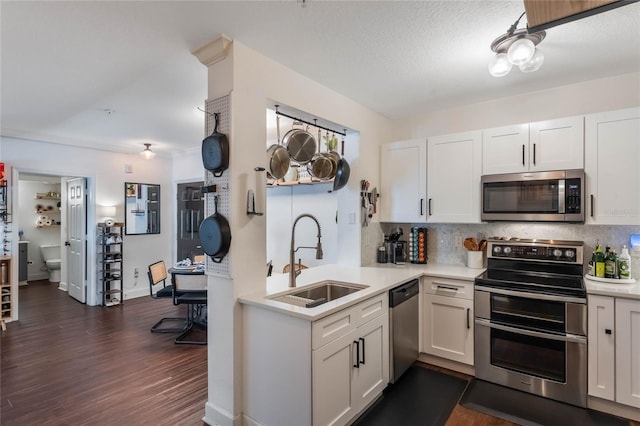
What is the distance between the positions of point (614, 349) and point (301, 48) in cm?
292

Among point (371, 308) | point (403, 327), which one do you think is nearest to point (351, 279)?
point (371, 308)

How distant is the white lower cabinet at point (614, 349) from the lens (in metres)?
2.16

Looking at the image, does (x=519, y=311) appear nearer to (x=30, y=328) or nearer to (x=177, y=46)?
(x=177, y=46)

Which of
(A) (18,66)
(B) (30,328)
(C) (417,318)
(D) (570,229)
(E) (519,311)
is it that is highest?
(A) (18,66)

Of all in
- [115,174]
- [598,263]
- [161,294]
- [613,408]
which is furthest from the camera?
[115,174]

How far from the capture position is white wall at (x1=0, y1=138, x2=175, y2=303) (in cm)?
447

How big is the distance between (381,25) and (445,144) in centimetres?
158

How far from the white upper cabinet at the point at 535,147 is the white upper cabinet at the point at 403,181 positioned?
59cm

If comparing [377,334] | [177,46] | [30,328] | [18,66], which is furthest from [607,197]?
[30,328]

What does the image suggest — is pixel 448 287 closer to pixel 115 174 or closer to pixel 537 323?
pixel 537 323

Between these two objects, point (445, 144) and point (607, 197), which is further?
point (445, 144)

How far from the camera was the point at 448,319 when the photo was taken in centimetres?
285

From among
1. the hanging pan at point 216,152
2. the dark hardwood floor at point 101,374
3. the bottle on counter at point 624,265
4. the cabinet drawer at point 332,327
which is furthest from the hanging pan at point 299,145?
the bottle on counter at point 624,265

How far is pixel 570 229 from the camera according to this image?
284 cm
